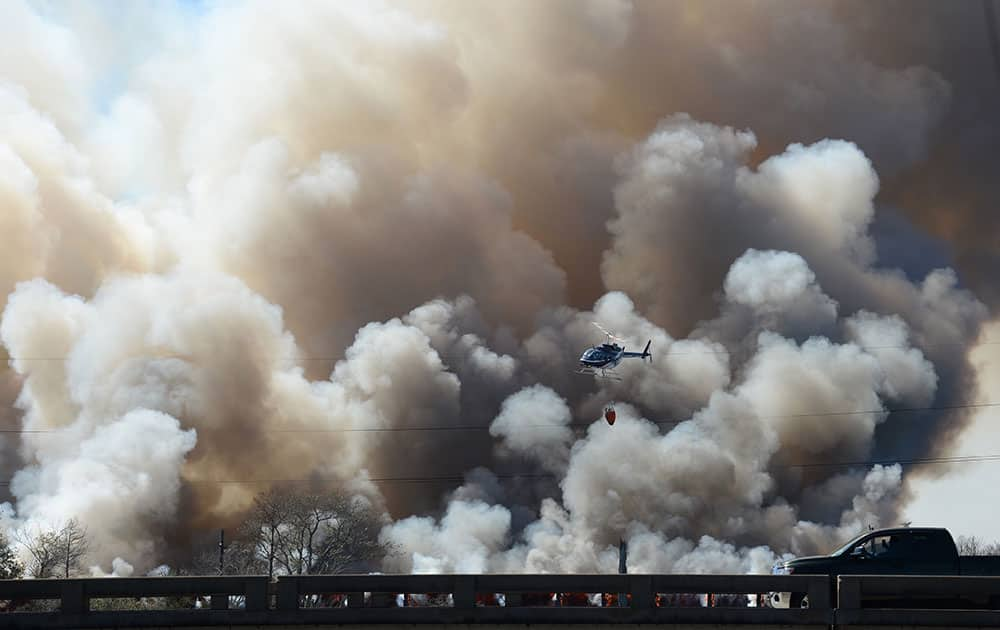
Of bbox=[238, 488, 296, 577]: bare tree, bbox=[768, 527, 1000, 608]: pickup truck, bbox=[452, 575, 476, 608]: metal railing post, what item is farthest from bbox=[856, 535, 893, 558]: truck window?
bbox=[238, 488, 296, 577]: bare tree

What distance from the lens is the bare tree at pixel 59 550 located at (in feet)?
325

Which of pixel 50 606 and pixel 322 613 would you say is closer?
pixel 322 613

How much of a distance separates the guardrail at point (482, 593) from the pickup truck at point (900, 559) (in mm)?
9519

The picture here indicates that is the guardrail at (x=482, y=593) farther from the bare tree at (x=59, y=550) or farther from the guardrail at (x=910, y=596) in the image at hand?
the bare tree at (x=59, y=550)

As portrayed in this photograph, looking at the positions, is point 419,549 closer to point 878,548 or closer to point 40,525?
point 40,525

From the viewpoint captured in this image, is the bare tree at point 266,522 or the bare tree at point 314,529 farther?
the bare tree at point 266,522

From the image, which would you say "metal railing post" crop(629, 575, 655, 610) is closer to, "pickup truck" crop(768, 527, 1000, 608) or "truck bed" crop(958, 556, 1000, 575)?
"pickup truck" crop(768, 527, 1000, 608)

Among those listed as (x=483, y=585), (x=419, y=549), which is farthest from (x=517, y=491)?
(x=483, y=585)

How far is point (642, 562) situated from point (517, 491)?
19.0 meters

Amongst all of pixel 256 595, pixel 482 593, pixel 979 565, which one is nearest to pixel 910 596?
pixel 482 593

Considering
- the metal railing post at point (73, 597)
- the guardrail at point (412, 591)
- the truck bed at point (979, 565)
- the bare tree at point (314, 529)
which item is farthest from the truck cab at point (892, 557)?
the bare tree at point (314, 529)

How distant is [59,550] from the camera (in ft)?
333

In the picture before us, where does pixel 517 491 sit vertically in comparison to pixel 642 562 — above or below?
above

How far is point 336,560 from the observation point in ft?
327
